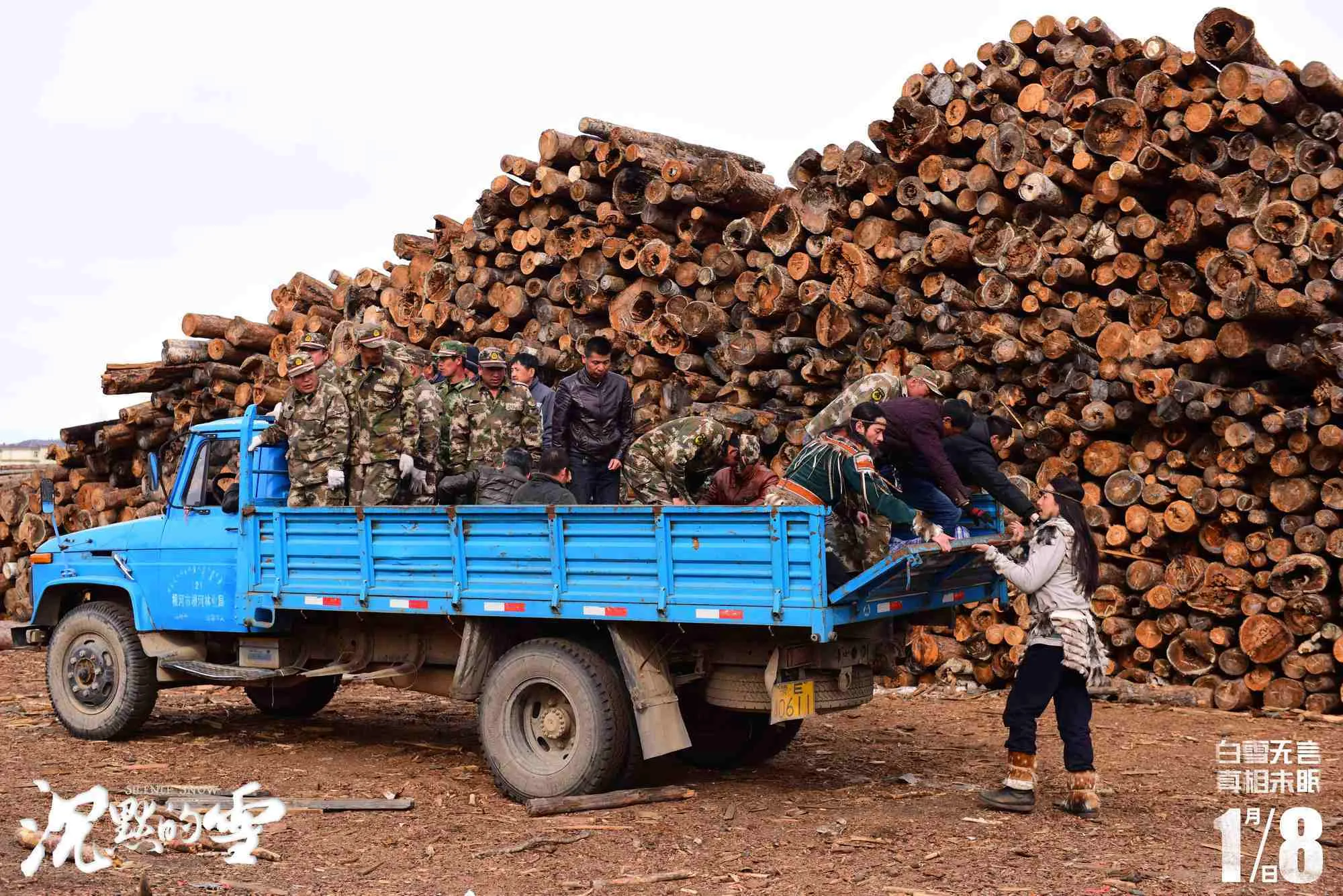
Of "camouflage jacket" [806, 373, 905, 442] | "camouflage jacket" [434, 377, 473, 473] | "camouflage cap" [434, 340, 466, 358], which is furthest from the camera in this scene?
"camouflage cap" [434, 340, 466, 358]

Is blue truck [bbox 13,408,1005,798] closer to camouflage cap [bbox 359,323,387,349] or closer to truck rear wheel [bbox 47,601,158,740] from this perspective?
truck rear wheel [bbox 47,601,158,740]

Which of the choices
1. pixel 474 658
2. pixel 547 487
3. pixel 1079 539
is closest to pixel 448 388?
pixel 547 487

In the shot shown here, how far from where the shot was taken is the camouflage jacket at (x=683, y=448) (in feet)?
26.5

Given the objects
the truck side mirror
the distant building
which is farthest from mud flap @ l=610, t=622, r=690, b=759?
the distant building

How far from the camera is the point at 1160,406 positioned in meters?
9.90

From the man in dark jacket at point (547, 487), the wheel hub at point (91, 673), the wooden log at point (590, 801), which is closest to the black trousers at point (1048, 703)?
the wooden log at point (590, 801)

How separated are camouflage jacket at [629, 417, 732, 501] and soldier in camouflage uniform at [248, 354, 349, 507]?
2077 millimetres

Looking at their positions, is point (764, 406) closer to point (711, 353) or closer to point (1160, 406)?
point (711, 353)

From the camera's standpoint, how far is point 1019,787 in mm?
6980

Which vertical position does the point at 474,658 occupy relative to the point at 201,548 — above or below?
below

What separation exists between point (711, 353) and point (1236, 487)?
15.4 feet

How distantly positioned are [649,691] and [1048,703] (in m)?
2.09

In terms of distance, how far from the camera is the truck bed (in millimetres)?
6656

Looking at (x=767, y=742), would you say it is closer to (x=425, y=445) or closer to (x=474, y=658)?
(x=474, y=658)
